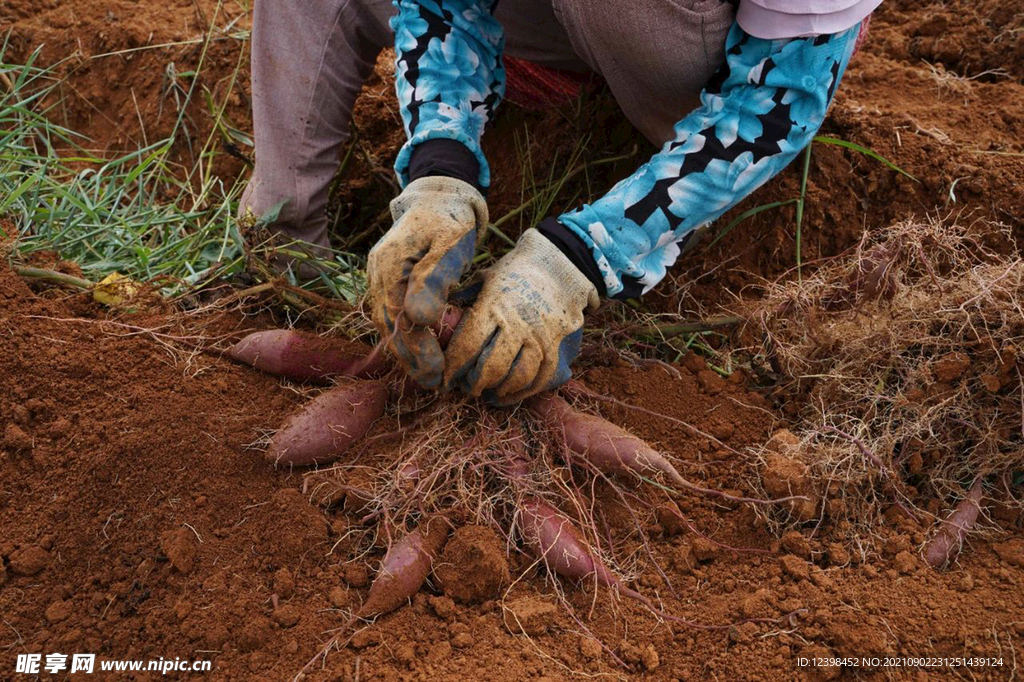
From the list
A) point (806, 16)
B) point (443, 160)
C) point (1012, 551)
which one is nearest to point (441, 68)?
point (443, 160)

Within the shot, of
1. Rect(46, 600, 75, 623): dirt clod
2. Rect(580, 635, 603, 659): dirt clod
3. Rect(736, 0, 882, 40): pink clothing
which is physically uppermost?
Rect(736, 0, 882, 40): pink clothing

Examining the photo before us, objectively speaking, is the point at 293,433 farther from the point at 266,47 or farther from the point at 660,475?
the point at 266,47

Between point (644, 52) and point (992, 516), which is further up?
point (644, 52)

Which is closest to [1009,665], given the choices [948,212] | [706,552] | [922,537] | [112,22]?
[922,537]

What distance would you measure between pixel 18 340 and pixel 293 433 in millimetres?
486

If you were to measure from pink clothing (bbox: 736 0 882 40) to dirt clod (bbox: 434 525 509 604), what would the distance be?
2.94 feet

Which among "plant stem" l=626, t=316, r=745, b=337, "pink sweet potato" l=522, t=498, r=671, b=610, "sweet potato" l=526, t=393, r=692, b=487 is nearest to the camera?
"pink sweet potato" l=522, t=498, r=671, b=610

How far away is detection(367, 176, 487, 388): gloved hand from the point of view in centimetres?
132

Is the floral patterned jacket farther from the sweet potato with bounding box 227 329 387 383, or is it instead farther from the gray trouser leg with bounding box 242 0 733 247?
the sweet potato with bounding box 227 329 387 383

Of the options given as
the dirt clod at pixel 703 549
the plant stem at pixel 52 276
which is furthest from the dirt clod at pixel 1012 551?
the plant stem at pixel 52 276

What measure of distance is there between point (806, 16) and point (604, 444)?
0.72 meters

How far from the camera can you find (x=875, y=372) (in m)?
1.57

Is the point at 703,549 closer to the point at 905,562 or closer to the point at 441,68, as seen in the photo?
the point at 905,562

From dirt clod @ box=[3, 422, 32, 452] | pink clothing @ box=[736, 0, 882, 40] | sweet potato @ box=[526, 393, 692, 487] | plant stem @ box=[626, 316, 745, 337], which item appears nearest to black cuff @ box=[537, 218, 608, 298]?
sweet potato @ box=[526, 393, 692, 487]
